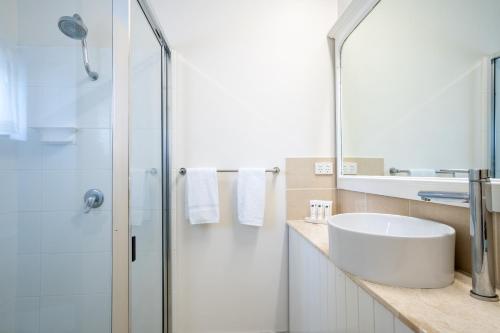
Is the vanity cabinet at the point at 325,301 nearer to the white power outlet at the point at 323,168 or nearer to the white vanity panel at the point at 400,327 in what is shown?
the white vanity panel at the point at 400,327

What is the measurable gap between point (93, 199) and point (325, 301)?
1184 millimetres

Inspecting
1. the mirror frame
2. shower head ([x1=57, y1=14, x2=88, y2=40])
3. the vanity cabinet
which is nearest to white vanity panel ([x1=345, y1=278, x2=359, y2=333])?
the vanity cabinet

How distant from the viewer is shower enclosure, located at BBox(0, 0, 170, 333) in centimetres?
102

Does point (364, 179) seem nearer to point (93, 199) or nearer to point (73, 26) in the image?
point (93, 199)

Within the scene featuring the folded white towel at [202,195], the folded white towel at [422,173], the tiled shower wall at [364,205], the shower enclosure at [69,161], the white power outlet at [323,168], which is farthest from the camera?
the white power outlet at [323,168]

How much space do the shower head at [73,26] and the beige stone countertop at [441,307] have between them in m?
1.58

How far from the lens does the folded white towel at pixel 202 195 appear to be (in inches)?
54.3

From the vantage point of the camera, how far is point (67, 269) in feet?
3.73

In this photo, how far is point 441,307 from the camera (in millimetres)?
528

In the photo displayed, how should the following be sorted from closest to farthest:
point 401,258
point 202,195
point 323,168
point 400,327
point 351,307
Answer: point 400,327, point 401,258, point 351,307, point 202,195, point 323,168

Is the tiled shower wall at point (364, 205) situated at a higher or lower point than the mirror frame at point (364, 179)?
lower

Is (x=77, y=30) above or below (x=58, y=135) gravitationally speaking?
above

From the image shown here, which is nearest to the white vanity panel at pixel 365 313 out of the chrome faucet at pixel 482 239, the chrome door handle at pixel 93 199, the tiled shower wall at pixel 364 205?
the chrome faucet at pixel 482 239

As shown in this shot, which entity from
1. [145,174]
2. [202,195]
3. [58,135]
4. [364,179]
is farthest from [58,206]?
[364,179]
